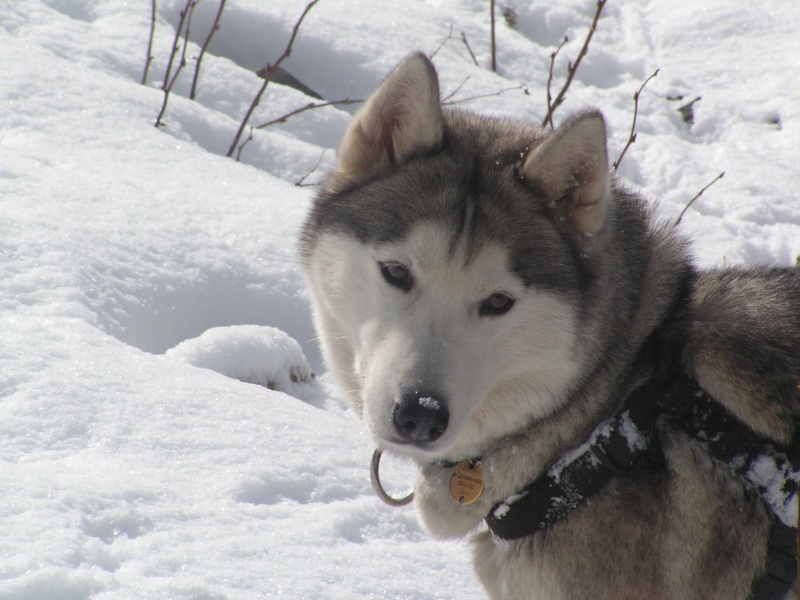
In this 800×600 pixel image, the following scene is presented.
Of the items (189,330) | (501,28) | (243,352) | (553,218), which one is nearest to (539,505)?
(553,218)

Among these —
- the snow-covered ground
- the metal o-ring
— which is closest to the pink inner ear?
the metal o-ring

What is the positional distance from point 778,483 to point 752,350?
335mm

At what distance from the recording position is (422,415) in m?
1.86

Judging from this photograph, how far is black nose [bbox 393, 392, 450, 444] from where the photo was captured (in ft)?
6.09

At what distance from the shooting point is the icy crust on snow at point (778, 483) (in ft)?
5.83

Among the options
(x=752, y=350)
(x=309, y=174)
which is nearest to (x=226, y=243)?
(x=309, y=174)

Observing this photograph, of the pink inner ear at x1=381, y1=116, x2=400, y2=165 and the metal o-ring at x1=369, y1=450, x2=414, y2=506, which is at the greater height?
the pink inner ear at x1=381, y1=116, x2=400, y2=165

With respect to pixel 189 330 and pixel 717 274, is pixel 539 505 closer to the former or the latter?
pixel 717 274

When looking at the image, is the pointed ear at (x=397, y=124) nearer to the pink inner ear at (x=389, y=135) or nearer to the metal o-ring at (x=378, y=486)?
the pink inner ear at (x=389, y=135)

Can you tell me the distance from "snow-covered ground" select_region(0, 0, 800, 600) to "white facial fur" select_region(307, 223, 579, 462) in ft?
2.15

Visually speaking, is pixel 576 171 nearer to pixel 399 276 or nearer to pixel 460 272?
pixel 460 272

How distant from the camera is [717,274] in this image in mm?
2281

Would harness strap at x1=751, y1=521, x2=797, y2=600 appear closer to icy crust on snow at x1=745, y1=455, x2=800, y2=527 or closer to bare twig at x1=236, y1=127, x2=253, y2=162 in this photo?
icy crust on snow at x1=745, y1=455, x2=800, y2=527

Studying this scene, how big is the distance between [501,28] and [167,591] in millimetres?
6978
